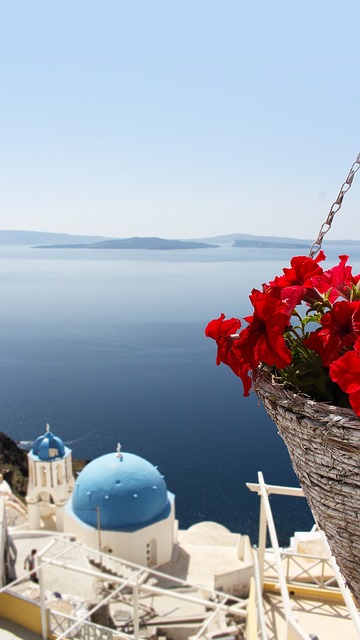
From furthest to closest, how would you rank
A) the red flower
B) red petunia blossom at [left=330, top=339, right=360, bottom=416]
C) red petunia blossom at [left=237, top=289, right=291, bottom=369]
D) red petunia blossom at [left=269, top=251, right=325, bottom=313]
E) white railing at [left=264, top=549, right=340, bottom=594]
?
white railing at [left=264, top=549, right=340, bottom=594], the red flower, red petunia blossom at [left=269, top=251, right=325, bottom=313], red petunia blossom at [left=237, top=289, right=291, bottom=369], red petunia blossom at [left=330, top=339, right=360, bottom=416]

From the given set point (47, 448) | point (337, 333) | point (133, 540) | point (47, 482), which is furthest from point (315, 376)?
point (47, 482)

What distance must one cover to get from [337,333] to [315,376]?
0.16 meters

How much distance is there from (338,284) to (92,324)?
336 feet

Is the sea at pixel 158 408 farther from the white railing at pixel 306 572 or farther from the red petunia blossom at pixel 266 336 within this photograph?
the red petunia blossom at pixel 266 336

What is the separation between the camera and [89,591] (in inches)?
554

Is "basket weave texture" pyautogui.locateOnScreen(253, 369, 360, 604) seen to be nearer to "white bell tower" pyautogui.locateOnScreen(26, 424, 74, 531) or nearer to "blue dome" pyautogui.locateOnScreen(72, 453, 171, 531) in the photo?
"blue dome" pyautogui.locateOnScreen(72, 453, 171, 531)

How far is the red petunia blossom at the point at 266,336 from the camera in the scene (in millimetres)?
1418

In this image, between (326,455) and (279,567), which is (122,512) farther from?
(326,455)

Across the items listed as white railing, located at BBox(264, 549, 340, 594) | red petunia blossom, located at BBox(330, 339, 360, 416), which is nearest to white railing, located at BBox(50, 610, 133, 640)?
white railing, located at BBox(264, 549, 340, 594)

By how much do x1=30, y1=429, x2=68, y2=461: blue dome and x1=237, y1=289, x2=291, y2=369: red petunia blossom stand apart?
18.1 m

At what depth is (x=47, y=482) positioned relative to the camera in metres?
18.4

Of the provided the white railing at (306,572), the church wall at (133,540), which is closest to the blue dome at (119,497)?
the church wall at (133,540)

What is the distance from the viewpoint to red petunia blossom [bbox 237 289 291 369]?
1418 mm

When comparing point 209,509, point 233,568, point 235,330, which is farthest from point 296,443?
point 209,509
